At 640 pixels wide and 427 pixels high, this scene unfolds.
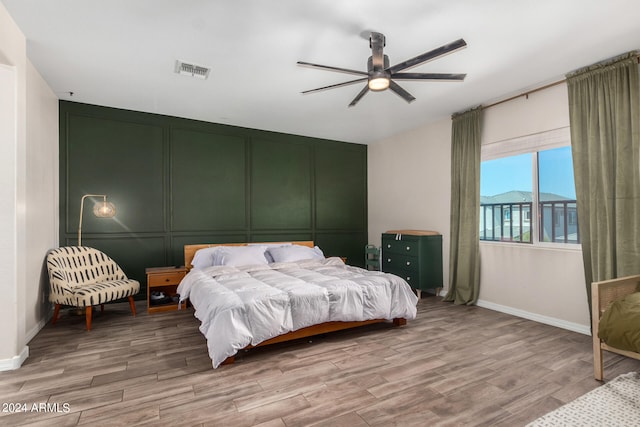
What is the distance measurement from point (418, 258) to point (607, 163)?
7.81 ft

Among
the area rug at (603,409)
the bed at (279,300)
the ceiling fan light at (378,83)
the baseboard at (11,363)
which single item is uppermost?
the ceiling fan light at (378,83)

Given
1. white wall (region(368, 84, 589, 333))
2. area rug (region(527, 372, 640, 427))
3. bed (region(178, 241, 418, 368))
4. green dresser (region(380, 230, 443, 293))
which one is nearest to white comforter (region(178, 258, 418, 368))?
bed (region(178, 241, 418, 368))

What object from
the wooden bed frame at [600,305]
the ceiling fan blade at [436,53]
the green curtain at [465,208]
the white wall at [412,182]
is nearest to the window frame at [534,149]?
the green curtain at [465,208]

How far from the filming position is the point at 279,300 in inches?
113

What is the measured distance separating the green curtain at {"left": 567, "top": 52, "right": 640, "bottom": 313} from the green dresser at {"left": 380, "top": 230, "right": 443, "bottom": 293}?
6.12ft

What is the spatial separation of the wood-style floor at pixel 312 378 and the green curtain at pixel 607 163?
2.94 ft

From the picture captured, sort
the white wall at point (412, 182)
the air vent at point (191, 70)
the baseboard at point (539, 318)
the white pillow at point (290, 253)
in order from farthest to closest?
the white wall at point (412, 182), the white pillow at point (290, 253), the baseboard at point (539, 318), the air vent at point (191, 70)

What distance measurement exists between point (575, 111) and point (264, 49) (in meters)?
3.16

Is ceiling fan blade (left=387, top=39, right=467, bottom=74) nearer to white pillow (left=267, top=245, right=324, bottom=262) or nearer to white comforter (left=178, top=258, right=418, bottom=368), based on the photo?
white comforter (left=178, top=258, right=418, bottom=368)

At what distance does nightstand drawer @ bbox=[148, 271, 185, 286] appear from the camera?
421cm

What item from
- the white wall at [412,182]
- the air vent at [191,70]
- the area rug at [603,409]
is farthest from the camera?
the white wall at [412,182]

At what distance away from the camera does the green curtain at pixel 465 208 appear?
440cm

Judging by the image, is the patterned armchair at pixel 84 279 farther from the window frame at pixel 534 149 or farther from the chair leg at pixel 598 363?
the window frame at pixel 534 149

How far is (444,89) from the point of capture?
3.87 meters
